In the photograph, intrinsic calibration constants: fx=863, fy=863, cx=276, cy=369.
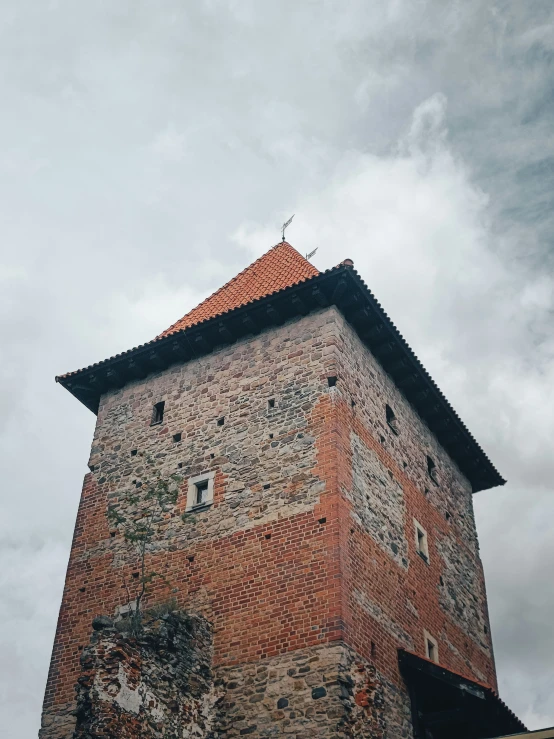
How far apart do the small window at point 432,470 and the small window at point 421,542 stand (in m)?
1.83

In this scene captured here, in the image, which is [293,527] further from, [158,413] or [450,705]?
[158,413]

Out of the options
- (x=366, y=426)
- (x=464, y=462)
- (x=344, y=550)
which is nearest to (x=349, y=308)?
(x=366, y=426)

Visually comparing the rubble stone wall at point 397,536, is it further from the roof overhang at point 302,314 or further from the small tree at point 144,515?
the small tree at point 144,515

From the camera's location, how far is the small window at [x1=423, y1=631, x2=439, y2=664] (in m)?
15.6

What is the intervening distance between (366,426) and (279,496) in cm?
249

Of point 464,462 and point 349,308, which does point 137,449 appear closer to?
point 349,308

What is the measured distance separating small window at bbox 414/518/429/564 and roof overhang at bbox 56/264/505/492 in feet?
9.87

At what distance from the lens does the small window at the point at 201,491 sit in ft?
50.1

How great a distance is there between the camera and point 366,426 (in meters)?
16.0

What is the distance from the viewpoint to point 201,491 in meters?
15.5

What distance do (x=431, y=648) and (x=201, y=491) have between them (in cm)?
509

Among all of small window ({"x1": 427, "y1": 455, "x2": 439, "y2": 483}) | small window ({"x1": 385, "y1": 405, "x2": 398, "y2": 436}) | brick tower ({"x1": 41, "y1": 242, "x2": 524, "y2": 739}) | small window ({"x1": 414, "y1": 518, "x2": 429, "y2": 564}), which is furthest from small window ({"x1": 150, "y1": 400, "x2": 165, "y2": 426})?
small window ({"x1": 427, "y1": 455, "x2": 439, "y2": 483})

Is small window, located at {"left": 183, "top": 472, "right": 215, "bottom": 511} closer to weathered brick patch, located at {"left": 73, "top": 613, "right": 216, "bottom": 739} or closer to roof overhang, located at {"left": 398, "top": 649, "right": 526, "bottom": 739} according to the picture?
weathered brick patch, located at {"left": 73, "top": 613, "right": 216, "bottom": 739}

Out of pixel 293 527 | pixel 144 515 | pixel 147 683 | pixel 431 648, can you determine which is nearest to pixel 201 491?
pixel 144 515
